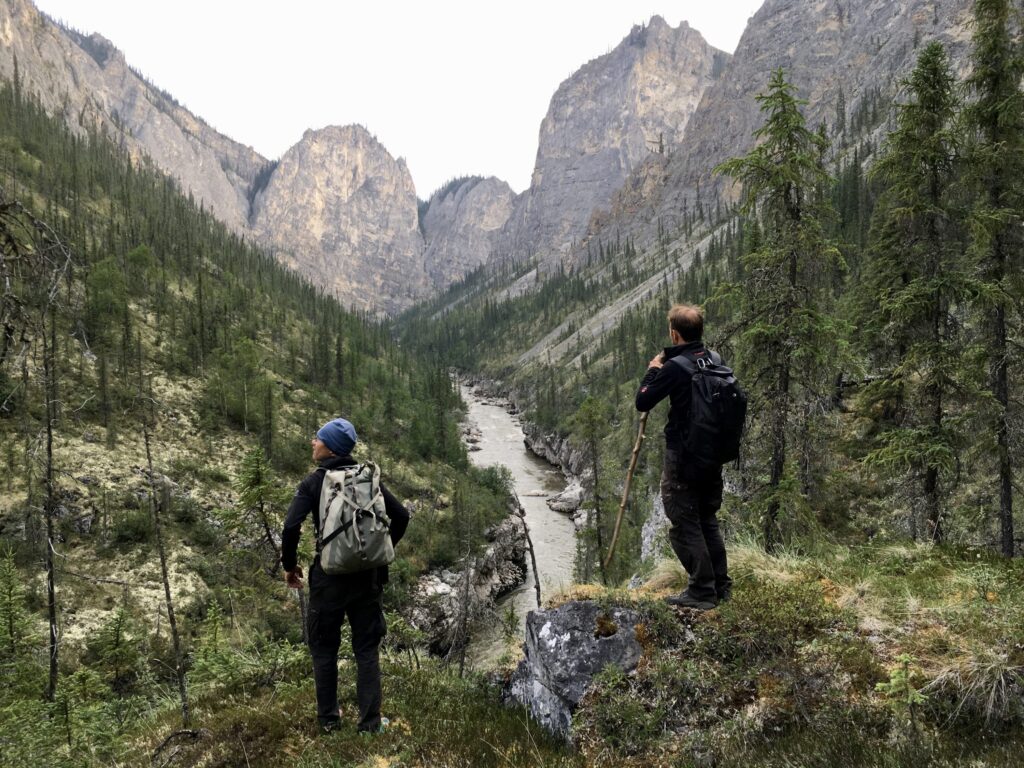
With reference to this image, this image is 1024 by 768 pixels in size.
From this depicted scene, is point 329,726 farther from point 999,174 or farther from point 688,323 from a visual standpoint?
point 999,174

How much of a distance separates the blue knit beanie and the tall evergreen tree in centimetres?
1350

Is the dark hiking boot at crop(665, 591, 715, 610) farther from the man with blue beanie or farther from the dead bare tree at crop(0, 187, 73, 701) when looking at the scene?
the dead bare tree at crop(0, 187, 73, 701)

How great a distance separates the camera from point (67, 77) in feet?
454

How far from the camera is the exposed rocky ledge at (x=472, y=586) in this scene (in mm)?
30188

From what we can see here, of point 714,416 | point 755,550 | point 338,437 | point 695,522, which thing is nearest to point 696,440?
point 714,416

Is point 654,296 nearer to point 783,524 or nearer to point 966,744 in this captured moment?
point 783,524

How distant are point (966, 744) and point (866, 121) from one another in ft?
482

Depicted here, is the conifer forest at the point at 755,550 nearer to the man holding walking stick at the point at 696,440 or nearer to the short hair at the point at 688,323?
the man holding walking stick at the point at 696,440

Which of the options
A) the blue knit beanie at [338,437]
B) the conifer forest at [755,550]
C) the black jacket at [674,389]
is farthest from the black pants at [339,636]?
the black jacket at [674,389]

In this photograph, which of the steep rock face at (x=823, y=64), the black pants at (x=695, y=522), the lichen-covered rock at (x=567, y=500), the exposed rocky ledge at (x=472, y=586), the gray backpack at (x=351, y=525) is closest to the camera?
the gray backpack at (x=351, y=525)

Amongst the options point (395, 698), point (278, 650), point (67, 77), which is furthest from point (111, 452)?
point (67, 77)

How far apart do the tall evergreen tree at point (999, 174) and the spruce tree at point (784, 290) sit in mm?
3207

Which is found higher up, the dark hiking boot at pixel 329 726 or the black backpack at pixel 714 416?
the black backpack at pixel 714 416

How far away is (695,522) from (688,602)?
80 cm
